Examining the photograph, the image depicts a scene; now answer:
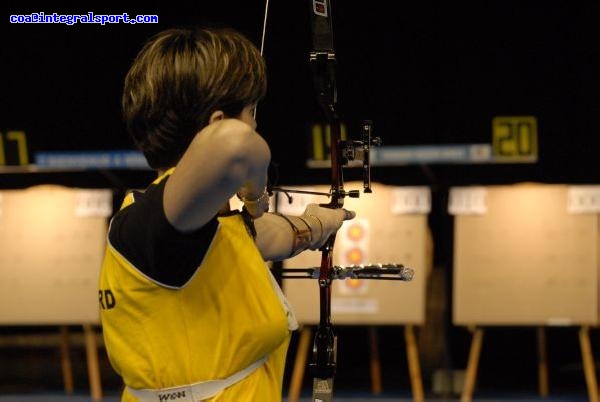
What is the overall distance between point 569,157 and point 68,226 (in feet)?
9.84

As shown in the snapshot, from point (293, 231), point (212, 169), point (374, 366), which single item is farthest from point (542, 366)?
point (212, 169)

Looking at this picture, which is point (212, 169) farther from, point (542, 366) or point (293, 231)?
point (542, 366)

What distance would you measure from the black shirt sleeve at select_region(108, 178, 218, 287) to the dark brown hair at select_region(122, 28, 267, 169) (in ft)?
0.19

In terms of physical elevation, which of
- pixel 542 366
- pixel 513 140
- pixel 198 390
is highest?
pixel 513 140

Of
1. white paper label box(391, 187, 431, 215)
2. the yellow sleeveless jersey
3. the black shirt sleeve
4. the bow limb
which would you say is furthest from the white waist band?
white paper label box(391, 187, 431, 215)

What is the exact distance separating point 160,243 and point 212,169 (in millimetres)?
120

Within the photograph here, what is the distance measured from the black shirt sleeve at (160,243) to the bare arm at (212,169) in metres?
0.03

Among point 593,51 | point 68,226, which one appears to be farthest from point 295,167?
point 593,51

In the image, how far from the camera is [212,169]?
41.7 inches

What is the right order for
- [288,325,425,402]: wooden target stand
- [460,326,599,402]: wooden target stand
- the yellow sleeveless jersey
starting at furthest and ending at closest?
[288,325,425,402]: wooden target stand → [460,326,599,402]: wooden target stand → the yellow sleeveless jersey

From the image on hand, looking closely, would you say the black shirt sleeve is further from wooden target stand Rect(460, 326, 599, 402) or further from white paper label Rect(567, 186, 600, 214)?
white paper label Rect(567, 186, 600, 214)

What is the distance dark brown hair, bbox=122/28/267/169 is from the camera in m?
1.15

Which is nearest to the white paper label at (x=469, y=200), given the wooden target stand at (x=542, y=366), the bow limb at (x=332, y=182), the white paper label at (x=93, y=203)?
the wooden target stand at (x=542, y=366)

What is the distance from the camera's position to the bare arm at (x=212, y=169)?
1.06 meters
